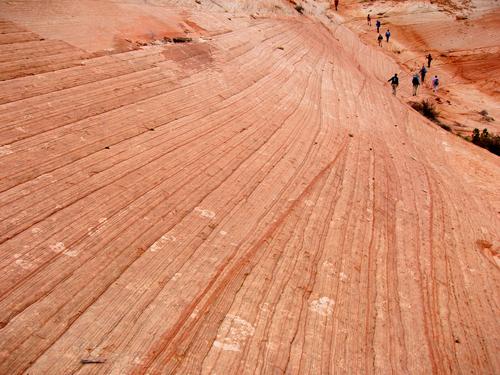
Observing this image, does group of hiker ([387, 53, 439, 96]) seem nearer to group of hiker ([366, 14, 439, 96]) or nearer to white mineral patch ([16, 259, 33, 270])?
group of hiker ([366, 14, 439, 96])

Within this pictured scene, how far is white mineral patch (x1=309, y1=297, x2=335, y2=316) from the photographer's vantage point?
2744mm

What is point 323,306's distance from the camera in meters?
2.79

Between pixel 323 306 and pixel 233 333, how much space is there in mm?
685

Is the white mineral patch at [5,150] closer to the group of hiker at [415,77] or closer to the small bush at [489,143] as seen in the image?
the small bush at [489,143]

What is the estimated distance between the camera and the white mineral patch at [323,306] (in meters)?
2.74

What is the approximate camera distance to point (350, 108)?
286 inches

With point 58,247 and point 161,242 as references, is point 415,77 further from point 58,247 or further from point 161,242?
point 58,247

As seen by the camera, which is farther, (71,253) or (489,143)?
(489,143)

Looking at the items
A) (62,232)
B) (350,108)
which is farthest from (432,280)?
(350,108)

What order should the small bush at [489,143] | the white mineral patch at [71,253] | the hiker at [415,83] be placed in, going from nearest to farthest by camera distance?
the white mineral patch at [71,253], the small bush at [489,143], the hiker at [415,83]

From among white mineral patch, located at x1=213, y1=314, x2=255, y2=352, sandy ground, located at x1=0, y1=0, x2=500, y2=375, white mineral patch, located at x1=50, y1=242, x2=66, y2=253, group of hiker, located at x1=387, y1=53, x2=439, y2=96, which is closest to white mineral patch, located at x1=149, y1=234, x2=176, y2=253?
sandy ground, located at x1=0, y1=0, x2=500, y2=375

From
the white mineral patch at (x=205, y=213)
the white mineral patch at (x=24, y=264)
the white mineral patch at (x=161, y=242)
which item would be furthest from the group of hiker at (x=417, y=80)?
the white mineral patch at (x=24, y=264)

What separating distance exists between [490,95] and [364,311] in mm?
19183

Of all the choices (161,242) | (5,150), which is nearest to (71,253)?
(161,242)
